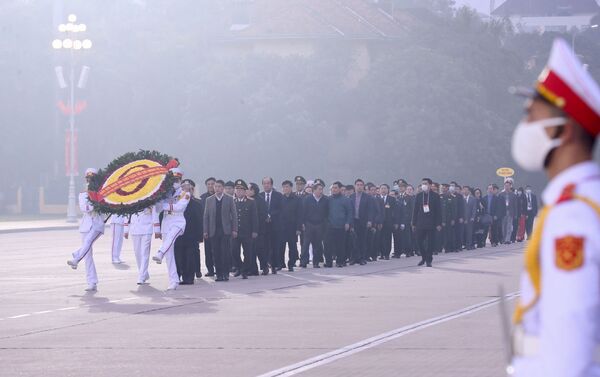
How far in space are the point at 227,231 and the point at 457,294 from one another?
5977mm

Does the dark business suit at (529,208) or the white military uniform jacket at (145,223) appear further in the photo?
the dark business suit at (529,208)

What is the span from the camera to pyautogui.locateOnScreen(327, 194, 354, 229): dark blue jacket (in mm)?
32438

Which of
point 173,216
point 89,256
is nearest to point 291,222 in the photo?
point 173,216

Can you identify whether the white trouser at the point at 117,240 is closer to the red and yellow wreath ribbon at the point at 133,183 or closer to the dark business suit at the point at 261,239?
the dark business suit at the point at 261,239

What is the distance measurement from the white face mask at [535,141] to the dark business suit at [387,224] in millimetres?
31953

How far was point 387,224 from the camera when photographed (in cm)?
3659

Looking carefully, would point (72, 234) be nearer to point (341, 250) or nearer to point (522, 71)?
point (341, 250)

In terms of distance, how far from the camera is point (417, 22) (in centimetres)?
9144

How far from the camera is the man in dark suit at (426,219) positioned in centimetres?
3150

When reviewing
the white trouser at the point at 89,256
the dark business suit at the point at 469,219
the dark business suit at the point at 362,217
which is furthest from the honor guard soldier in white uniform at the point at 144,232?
the dark business suit at the point at 469,219

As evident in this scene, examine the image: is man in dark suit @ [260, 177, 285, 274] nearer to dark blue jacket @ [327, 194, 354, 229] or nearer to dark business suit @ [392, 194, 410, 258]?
dark blue jacket @ [327, 194, 354, 229]

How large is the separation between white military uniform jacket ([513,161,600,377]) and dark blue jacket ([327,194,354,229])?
2856 cm

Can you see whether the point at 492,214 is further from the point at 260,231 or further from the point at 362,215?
the point at 260,231

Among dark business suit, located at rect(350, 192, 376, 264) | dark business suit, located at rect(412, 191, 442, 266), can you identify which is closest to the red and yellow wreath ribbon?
dark business suit, located at rect(412, 191, 442, 266)
